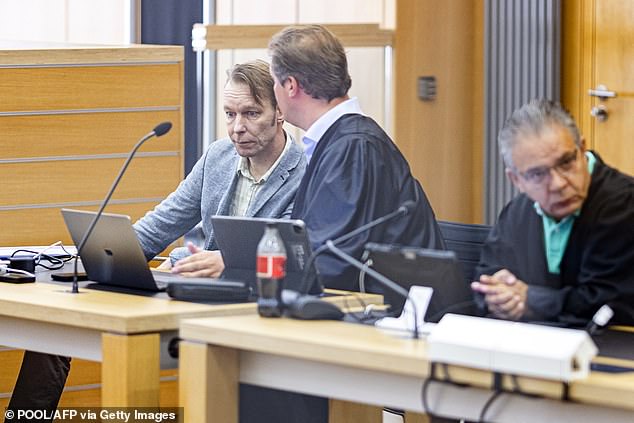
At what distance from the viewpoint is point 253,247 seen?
9.31ft

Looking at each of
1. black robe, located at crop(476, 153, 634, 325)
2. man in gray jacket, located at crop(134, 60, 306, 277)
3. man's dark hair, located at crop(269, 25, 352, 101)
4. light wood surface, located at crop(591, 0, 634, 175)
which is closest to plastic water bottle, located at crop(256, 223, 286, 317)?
black robe, located at crop(476, 153, 634, 325)

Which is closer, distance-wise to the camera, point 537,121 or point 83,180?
point 537,121

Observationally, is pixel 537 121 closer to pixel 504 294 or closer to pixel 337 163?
pixel 504 294

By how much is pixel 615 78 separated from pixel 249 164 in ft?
7.39

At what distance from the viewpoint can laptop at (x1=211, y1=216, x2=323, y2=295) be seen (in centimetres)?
270

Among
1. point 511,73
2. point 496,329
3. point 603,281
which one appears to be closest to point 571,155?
point 603,281

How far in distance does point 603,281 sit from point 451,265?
1.00 feet

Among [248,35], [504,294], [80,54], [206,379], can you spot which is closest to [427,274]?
[504,294]

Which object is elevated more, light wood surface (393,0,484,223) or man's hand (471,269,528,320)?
light wood surface (393,0,484,223)

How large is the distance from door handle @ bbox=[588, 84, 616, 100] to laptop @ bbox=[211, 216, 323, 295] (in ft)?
8.84

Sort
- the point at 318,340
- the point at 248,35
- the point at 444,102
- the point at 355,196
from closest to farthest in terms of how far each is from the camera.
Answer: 1. the point at 318,340
2. the point at 355,196
3. the point at 248,35
4. the point at 444,102

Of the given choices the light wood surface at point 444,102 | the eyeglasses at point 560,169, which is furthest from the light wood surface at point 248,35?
the eyeglasses at point 560,169

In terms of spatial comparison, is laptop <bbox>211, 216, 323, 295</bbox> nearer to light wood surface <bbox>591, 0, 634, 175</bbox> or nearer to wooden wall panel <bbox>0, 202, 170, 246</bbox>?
wooden wall panel <bbox>0, 202, 170, 246</bbox>

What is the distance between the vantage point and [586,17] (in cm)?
543
